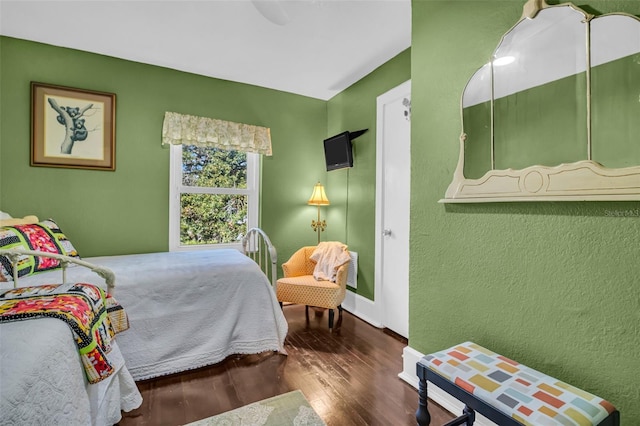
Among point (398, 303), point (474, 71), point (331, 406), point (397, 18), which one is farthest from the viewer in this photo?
point (398, 303)

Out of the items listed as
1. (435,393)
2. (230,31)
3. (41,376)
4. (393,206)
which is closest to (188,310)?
(41,376)

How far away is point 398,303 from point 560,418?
1.81m

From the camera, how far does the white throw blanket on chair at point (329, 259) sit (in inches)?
117

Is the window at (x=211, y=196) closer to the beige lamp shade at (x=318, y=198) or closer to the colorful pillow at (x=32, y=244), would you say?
the beige lamp shade at (x=318, y=198)

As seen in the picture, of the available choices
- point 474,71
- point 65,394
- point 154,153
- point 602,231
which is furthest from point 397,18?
point 65,394

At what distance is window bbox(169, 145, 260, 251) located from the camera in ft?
10.5

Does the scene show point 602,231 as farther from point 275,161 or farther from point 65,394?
point 275,161

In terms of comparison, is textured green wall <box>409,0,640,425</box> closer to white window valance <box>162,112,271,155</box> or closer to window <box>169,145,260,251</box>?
white window valance <box>162,112,271,155</box>

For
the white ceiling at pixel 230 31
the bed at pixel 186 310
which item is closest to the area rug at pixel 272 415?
the bed at pixel 186 310

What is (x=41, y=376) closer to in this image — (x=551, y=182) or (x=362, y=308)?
(x=551, y=182)

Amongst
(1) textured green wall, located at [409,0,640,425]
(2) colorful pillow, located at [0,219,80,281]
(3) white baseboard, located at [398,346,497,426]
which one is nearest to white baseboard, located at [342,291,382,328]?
(3) white baseboard, located at [398,346,497,426]

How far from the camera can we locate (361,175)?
325cm

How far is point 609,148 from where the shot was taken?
43.6 inches

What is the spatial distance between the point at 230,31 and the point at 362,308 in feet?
9.24
